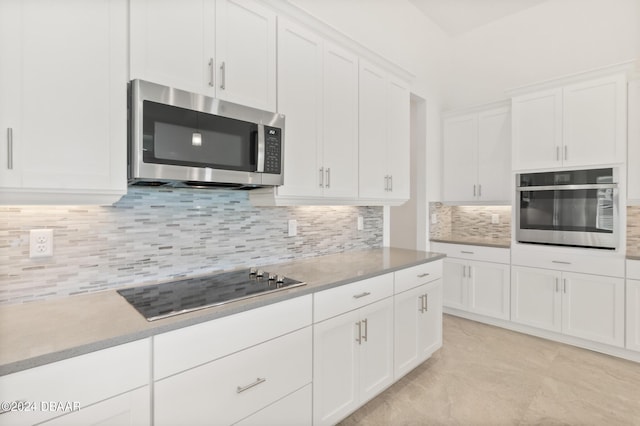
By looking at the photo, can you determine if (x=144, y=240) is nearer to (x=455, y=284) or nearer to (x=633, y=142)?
(x=455, y=284)

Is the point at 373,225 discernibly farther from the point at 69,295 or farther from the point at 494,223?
the point at 69,295

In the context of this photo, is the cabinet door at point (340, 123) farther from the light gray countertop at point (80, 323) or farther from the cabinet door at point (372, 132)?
the light gray countertop at point (80, 323)

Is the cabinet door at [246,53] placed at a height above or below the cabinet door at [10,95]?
above

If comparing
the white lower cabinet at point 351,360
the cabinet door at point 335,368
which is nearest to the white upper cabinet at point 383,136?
the white lower cabinet at point 351,360

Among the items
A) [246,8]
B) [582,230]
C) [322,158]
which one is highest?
[246,8]

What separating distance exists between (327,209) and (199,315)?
155cm

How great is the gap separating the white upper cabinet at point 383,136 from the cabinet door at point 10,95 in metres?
1.92

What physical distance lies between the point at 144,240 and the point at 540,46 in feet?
14.9

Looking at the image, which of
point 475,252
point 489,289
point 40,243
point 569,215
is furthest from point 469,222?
point 40,243

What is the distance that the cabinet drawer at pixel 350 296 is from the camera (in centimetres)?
169

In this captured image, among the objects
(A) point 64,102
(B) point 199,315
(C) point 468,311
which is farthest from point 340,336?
(C) point 468,311

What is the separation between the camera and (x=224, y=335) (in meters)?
1.30

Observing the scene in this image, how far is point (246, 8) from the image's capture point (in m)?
1.72

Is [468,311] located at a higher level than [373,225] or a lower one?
lower
